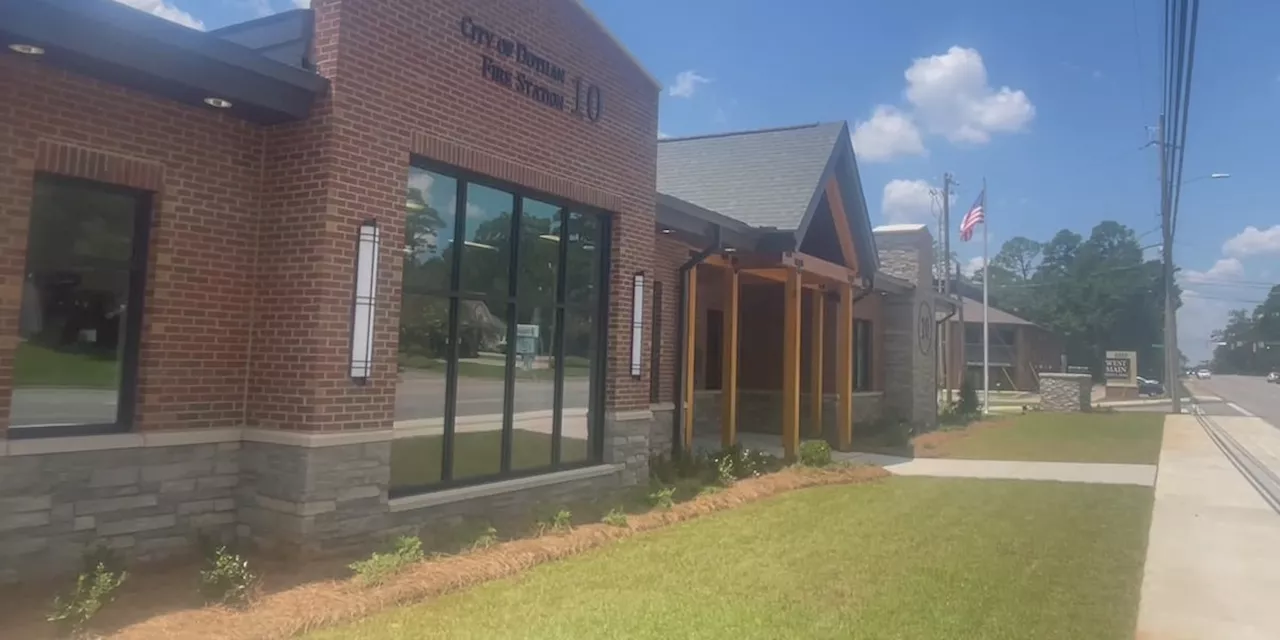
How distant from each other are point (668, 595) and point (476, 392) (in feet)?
9.13

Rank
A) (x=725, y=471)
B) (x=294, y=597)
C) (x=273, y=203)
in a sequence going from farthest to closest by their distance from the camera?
(x=725, y=471)
(x=273, y=203)
(x=294, y=597)

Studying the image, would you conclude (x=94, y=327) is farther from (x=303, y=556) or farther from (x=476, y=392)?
(x=476, y=392)

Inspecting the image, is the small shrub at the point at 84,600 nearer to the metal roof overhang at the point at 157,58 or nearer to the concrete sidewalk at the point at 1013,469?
the metal roof overhang at the point at 157,58

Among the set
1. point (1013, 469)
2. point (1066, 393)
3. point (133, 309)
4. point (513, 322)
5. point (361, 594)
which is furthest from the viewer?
point (1066, 393)

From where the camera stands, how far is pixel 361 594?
5832 millimetres

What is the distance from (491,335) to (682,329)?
4968 mm

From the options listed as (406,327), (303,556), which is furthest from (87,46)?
(303,556)

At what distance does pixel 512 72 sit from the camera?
8.41 m

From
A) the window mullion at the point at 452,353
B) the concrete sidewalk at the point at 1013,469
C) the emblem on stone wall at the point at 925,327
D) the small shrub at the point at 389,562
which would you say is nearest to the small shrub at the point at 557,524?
the window mullion at the point at 452,353

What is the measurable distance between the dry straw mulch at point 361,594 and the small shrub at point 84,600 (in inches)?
9.4

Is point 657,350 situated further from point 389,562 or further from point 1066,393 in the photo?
point 1066,393

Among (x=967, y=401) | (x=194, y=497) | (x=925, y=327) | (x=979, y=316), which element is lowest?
(x=194, y=497)

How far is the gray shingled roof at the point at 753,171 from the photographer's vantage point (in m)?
14.3

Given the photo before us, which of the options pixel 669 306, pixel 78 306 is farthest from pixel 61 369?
pixel 669 306
